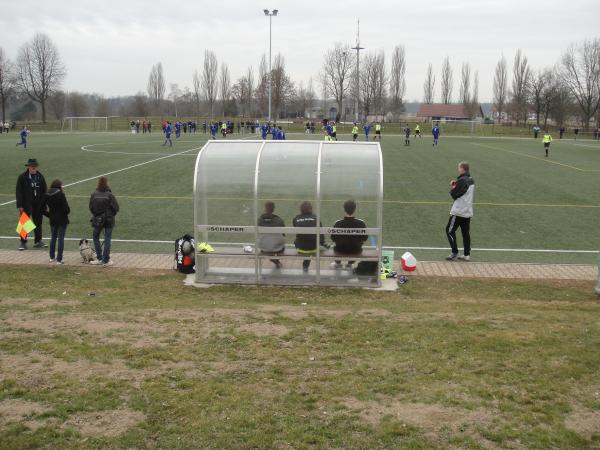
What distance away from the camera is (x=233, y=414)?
16.6ft

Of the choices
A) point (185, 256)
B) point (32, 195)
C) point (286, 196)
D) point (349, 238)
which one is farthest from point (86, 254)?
point (349, 238)

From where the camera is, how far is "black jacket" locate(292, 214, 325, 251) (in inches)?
393

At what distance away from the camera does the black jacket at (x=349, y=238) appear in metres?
9.98

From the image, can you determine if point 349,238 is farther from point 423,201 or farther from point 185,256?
point 423,201

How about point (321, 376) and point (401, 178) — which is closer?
point (321, 376)

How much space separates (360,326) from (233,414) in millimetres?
2586

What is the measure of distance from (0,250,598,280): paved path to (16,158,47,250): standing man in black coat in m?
0.76

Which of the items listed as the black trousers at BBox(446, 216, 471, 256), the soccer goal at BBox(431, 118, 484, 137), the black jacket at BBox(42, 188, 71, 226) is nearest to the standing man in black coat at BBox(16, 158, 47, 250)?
the black jacket at BBox(42, 188, 71, 226)

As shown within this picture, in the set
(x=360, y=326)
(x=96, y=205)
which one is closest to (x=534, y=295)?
(x=360, y=326)

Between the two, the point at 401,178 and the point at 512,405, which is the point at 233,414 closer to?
the point at 512,405

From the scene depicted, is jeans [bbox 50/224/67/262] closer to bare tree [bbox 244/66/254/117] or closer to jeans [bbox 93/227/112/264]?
jeans [bbox 93/227/112/264]

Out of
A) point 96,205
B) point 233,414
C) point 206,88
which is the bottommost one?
point 233,414

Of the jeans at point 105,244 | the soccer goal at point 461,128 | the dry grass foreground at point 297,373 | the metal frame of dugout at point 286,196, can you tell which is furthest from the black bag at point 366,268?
the soccer goal at point 461,128

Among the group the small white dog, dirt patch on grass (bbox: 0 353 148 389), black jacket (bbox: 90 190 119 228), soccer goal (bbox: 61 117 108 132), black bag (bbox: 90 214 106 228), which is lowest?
dirt patch on grass (bbox: 0 353 148 389)
